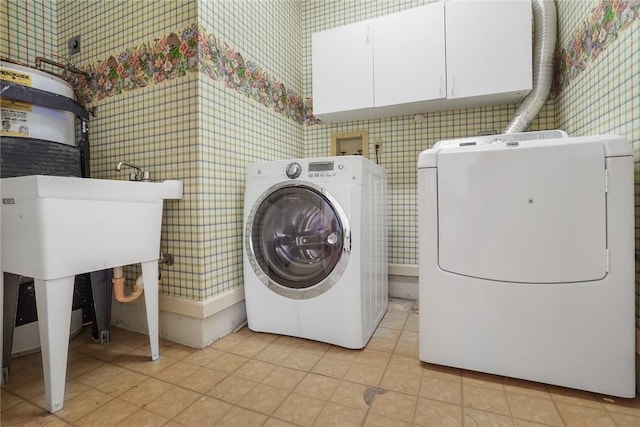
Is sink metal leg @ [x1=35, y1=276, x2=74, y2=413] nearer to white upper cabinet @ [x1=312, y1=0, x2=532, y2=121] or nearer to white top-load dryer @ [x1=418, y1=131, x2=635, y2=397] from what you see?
white top-load dryer @ [x1=418, y1=131, x2=635, y2=397]

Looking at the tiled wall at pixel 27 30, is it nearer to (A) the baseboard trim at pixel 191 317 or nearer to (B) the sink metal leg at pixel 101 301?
(B) the sink metal leg at pixel 101 301

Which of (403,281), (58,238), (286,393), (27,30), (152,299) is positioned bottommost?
(286,393)

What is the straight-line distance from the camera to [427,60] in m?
1.75

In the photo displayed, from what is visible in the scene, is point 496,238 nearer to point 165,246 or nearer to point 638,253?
point 638,253

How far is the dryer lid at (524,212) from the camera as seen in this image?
98cm

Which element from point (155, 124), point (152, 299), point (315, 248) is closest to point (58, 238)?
point (152, 299)

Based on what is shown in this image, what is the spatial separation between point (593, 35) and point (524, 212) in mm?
1013

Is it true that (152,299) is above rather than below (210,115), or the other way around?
below

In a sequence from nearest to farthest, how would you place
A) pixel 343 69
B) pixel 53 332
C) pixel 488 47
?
pixel 53 332 → pixel 488 47 → pixel 343 69

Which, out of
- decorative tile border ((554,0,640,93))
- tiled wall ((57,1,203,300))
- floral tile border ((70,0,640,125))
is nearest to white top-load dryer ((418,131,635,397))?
decorative tile border ((554,0,640,93))

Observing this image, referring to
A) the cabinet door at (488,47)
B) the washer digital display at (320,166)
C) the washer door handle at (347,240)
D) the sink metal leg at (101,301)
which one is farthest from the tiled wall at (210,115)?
the washer door handle at (347,240)

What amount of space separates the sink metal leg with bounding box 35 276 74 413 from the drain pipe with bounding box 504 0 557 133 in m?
2.22

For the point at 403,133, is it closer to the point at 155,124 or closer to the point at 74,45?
the point at 155,124

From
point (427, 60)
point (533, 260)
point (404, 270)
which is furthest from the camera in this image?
point (404, 270)
